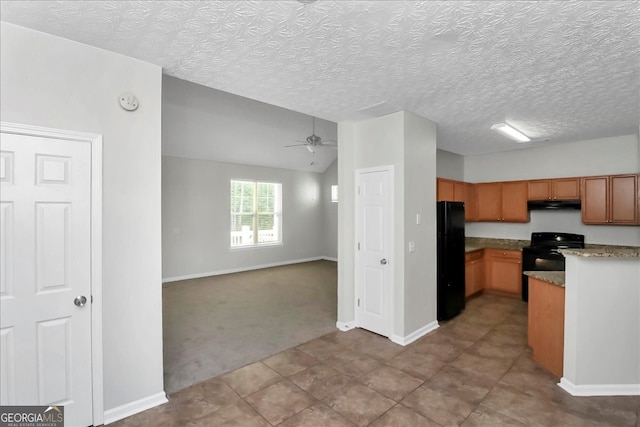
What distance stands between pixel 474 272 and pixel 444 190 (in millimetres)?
1562

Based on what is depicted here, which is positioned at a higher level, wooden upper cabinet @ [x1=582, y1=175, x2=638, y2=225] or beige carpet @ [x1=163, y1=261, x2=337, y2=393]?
wooden upper cabinet @ [x1=582, y1=175, x2=638, y2=225]

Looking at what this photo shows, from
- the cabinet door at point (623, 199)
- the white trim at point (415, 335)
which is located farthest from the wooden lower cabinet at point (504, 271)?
the white trim at point (415, 335)

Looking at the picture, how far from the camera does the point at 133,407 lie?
87.5 inches

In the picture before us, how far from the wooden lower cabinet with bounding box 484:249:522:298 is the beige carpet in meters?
2.93

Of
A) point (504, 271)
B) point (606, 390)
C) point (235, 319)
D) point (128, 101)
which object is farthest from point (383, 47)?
point (504, 271)

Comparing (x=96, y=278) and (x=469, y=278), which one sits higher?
(x=96, y=278)

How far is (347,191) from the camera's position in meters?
3.97

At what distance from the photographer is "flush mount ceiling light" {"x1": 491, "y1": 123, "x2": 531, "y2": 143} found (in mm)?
3941

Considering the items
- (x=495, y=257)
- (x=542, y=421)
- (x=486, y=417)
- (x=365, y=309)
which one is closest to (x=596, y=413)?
(x=542, y=421)

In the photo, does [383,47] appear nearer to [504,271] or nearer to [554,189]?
[554,189]

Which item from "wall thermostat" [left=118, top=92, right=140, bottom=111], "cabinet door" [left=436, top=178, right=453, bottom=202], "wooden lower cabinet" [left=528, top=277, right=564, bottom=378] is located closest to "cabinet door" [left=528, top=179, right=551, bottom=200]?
"cabinet door" [left=436, top=178, right=453, bottom=202]

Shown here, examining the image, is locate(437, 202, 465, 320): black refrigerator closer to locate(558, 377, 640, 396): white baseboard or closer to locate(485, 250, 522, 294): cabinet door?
locate(485, 250, 522, 294): cabinet door

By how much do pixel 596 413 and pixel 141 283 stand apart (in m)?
3.65

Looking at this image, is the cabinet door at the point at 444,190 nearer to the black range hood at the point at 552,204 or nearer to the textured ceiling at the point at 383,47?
the black range hood at the point at 552,204
